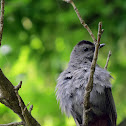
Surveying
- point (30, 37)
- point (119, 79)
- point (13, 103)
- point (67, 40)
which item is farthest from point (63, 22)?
point (13, 103)

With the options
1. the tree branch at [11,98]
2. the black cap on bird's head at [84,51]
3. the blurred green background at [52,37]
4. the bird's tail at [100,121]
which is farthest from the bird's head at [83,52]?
the tree branch at [11,98]

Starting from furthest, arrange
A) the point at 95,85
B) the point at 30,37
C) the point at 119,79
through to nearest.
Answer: the point at 30,37 < the point at 119,79 < the point at 95,85

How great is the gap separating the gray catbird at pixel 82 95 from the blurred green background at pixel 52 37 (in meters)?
1.72

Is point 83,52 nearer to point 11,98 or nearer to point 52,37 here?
point 11,98

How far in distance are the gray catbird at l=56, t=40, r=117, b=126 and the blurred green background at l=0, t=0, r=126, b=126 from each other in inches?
67.9

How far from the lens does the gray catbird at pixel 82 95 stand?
3.55m

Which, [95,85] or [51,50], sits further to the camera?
[51,50]

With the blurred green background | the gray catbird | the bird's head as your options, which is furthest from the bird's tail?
the blurred green background

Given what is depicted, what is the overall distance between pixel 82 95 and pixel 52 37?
3179mm

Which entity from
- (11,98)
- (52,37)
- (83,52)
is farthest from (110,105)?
(52,37)

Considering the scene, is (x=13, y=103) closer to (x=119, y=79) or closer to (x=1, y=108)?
(x=1, y=108)

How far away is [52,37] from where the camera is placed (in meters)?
6.52

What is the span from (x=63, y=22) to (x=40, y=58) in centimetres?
99

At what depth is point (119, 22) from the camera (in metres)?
6.12
